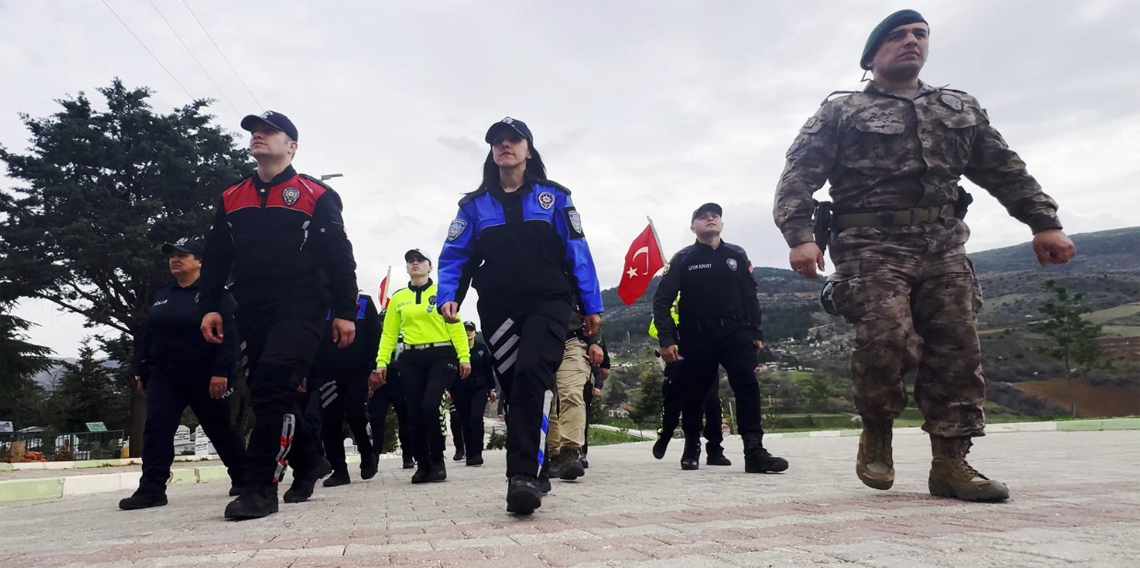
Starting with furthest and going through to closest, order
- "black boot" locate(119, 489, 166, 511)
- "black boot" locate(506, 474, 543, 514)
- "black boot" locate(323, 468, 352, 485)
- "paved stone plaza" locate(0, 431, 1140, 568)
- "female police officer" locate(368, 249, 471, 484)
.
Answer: "black boot" locate(323, 468, 352, 485) → "female police officer" locate(368, 249, 471, 484) → "black boot" locate(119, 489, 166, 511) → "black boot" locate(506, 474, 543, 514) → "paved stone plaza" locate(0, 431, 1140, 568)

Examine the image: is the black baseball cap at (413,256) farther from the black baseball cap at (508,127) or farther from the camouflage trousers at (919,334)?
the camouflage trousers at (919,334)

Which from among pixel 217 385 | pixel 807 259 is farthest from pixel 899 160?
pixel 217 385

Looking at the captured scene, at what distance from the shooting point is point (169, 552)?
111 inches

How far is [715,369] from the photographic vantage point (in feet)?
22.2

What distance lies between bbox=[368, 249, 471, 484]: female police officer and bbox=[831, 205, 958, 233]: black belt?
3782mm

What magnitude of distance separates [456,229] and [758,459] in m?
3.16

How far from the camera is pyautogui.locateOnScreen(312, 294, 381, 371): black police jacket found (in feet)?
22.8

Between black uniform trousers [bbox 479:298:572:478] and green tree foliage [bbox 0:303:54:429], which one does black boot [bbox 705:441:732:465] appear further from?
green tree foliage [bbox 0:303:54:429]

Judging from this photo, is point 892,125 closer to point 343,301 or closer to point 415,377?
point 343,301

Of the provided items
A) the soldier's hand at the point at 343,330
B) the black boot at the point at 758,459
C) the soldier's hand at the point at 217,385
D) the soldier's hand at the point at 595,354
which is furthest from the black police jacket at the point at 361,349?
the black boot at the point at 758,459

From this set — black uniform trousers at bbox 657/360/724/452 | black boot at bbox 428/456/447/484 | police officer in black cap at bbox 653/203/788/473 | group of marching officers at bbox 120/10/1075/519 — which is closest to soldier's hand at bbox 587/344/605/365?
police officer in black cap at bbox 653/203/788/473

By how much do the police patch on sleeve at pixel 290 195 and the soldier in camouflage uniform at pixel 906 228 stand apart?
270 centimetres

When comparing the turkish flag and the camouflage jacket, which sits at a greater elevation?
the turkish flag

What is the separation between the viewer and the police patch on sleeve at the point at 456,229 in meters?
4.23
